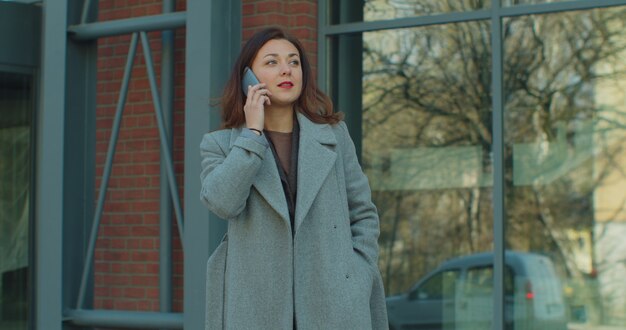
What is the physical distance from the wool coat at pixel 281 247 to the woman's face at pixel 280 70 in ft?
0.43

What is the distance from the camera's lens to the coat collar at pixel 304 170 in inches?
146

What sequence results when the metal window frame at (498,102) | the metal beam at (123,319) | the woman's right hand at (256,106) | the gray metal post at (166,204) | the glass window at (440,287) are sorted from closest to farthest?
the woman's right hand at (256,106), the metal beam at (123,319), the metal window frame at (498,102), the gray metal post at (166,204), the glass window at (440,287)

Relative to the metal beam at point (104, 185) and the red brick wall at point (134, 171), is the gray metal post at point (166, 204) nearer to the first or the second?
the red brick wall at point (134, 171)

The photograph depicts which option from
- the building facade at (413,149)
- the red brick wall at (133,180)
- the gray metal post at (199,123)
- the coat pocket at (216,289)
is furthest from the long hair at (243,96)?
the red brick wall at (133,180)

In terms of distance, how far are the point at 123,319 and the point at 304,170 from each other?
8.74 ft

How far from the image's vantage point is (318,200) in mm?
3785

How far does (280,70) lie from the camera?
3.85m

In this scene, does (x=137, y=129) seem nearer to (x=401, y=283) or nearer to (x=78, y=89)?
(x=78, y=89)

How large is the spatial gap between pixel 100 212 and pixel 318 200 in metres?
2.67

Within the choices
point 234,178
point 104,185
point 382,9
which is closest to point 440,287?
point 382,9

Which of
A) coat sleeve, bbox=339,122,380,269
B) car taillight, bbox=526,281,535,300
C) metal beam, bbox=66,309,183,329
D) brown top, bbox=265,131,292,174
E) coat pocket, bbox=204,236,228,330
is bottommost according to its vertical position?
metal beam, bbox=66,309,183,329

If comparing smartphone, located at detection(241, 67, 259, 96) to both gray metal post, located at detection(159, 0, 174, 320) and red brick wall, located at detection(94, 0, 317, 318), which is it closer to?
gray metal post, located at detection(159, 0, 174, 320)

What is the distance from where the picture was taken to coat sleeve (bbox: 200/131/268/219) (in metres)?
3.63

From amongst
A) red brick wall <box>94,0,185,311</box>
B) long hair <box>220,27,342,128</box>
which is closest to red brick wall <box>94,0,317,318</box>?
red brick wall <box>94,0,185,311</box>
